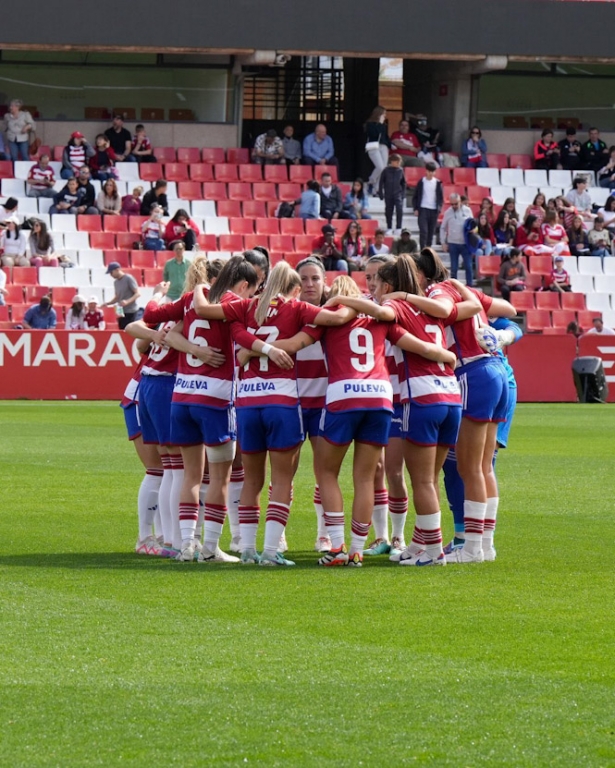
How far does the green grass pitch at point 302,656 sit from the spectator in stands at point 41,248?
18.4 meters

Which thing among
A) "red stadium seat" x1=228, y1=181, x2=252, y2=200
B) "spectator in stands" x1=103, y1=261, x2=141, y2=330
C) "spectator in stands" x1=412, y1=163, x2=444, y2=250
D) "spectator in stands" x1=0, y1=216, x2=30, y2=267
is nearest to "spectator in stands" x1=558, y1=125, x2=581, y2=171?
"spectator in stands" x1=412, y1=163, x2=444, y2=250

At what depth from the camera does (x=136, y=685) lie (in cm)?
548

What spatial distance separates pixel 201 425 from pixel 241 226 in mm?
22833

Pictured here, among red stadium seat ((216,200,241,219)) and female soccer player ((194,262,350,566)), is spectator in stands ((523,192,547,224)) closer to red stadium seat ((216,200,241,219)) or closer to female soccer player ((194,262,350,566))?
red stadium seat ((216,200,241,219))

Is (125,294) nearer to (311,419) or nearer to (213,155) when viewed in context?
(213,155)

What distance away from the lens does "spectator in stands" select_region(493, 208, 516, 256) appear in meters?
31.3

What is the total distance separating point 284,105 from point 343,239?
31.6 ft

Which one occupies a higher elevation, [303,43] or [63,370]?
[303,43]

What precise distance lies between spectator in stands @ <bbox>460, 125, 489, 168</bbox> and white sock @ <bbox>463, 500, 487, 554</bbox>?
26.9 metres

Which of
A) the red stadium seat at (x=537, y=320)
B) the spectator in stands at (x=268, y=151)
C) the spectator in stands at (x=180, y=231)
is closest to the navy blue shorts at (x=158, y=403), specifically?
the spectator in stands at (x=180, y=231)

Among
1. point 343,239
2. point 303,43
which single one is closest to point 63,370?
point 343,239

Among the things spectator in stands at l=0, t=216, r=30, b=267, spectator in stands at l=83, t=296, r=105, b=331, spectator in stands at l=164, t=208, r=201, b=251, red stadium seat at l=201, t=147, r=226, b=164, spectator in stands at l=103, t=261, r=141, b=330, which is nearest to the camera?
spectator in stands at l=83, t=296, r=105, b=331

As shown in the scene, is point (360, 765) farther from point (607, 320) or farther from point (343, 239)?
point (607, 320)

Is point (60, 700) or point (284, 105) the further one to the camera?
point (284, 105)
